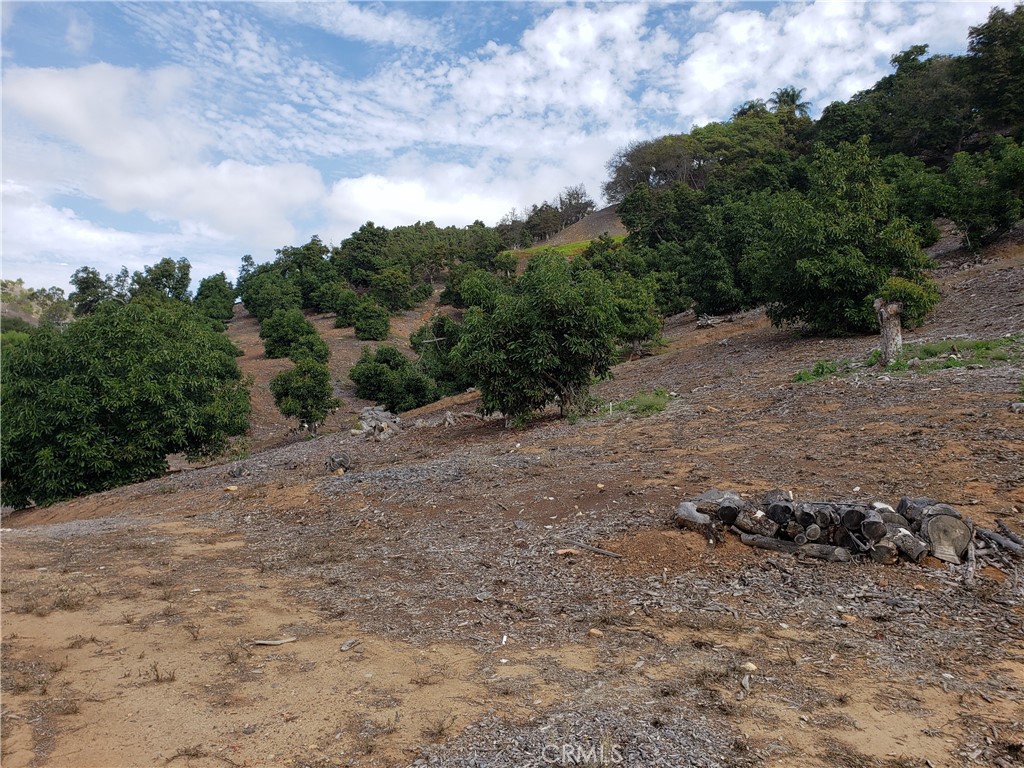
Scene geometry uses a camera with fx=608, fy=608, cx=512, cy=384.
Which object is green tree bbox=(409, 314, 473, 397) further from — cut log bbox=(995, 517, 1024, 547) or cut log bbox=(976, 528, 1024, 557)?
cut log bbox=(976, 528, 1024, 557)

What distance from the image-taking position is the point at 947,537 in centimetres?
493

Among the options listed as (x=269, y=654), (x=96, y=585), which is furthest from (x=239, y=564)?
(x=269, y=654)

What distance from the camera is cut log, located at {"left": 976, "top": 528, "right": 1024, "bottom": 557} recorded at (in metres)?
4.77

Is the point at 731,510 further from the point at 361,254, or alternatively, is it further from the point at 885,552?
the point at 361,254

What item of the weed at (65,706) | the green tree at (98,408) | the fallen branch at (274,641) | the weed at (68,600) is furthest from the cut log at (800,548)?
the green tree at (98,408)

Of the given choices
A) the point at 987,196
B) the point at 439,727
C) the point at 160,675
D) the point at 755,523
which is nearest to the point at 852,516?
the point at 755,523

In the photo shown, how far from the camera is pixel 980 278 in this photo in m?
19.3

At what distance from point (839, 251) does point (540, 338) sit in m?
9.66

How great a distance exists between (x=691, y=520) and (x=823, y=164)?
16.4 m

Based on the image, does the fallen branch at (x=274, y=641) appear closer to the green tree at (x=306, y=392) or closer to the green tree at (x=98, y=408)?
the green tree at (x=98, y=408)

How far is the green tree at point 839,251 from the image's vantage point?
1627 centimetres

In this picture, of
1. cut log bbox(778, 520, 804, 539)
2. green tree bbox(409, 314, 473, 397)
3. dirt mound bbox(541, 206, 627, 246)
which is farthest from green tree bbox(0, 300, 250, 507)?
dirt mound bbox(541, 206, 627, 246)

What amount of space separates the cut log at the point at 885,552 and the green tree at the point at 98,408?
16041 millimetres

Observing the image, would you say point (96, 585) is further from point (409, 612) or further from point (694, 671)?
point (694, 671)
